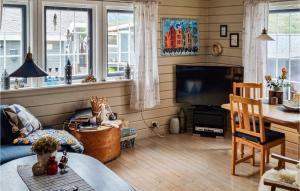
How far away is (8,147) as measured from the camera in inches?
142

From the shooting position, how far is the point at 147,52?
5191 millimetres

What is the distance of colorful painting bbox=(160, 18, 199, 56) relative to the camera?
562 centimetres

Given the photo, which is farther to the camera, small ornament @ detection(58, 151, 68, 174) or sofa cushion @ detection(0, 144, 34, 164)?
sofa cushion @ detection(0, 144, 34, 164)

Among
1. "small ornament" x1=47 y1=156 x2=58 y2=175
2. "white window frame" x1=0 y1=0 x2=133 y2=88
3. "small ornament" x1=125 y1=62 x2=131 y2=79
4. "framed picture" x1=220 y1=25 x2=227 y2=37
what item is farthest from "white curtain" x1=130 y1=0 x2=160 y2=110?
"small ornament" x1=47 y1=156 x2=58 y2=175

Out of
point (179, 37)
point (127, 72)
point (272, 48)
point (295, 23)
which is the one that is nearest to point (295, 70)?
point (272, 48)

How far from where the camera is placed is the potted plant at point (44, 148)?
8.63 ft

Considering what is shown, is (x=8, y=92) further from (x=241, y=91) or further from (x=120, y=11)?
Answer: (x=241, y=91)

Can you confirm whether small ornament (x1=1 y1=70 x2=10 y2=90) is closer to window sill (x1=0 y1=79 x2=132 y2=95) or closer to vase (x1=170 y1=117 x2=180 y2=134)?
window sill (x1=0 y1=79 x2=132 y2=95)

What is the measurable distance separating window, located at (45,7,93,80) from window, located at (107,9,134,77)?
1.04 ft

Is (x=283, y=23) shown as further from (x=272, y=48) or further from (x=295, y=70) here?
(x=295, y=70)

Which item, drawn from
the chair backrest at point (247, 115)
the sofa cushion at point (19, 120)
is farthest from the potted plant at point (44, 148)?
the chair backrest at point (247, 115)

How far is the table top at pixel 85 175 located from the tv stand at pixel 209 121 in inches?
112

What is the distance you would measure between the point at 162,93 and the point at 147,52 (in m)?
0.82

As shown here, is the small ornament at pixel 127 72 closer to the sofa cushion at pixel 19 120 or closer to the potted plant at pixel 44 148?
the sofa cushion at pixel 19 120
